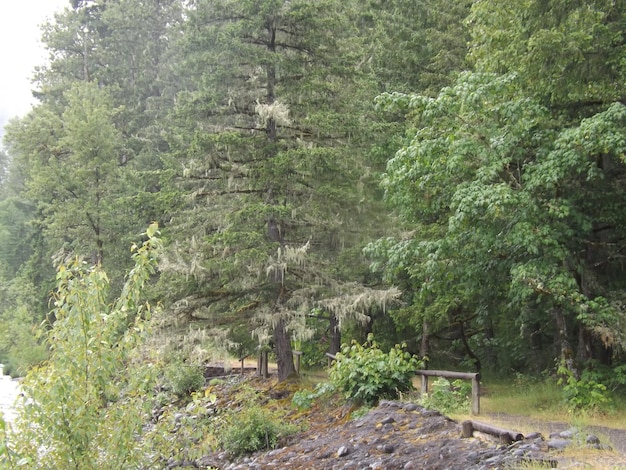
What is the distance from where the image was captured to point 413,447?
796cm

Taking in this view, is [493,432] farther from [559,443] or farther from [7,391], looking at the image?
[7,391]

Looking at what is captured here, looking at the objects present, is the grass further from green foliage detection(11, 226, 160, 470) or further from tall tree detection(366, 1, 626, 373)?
green foliage detection(11, 226, 160, 470)

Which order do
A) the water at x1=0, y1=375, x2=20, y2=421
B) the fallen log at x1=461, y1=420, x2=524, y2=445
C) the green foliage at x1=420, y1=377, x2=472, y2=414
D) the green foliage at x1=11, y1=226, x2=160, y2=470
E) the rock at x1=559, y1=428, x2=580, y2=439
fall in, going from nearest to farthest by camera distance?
1. the green foliage at x1=11, y1=226, x2=160, y2=470
2. the rock at x1=559, y1=428, x2=580, y2=439
3. the fallen log at x1=461, y1=420, x2=524, y2=445
4. the green foliage at x1=420, y1=377, x2=472, y2=414
5. the water at x1=0, y1=375, x2=20, y2=421

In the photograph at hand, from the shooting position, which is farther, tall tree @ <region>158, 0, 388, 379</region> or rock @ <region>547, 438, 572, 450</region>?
tall tree @ <region>158, 0, 388, 379</region>

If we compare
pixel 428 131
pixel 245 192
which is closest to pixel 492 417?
pixel 428 131

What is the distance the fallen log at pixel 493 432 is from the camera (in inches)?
275

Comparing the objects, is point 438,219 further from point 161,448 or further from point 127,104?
point 127,104

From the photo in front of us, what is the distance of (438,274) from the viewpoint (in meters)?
11.5

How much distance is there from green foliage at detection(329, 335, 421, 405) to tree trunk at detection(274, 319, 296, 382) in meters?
4.18

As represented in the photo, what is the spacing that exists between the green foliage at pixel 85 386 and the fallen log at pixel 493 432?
4.14m

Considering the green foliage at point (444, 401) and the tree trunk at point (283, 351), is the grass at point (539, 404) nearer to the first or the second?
the green foliage at point (444, 401)

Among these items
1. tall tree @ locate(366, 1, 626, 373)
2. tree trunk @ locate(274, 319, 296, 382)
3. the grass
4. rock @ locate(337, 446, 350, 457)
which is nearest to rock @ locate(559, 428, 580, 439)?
the grass

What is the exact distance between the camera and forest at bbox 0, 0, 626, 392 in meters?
9.56

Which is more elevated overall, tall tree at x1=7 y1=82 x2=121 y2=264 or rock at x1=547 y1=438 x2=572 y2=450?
tall tree at x1=7 y1=82 x2=121 y2=264
